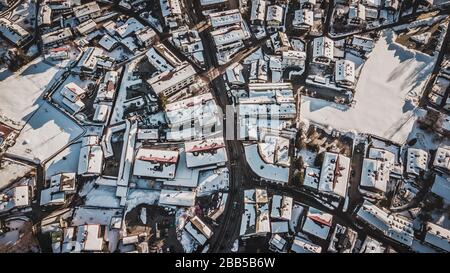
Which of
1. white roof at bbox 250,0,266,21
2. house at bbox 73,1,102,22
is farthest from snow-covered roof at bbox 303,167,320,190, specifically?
house at bbox 73,1,102,22

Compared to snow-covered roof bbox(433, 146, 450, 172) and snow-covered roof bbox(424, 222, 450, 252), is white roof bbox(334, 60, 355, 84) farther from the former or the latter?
snow-covered roof bbox(424, 222, 450, 252)

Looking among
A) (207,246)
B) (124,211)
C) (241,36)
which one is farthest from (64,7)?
(207,246)

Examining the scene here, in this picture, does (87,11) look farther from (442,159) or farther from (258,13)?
(442,159)

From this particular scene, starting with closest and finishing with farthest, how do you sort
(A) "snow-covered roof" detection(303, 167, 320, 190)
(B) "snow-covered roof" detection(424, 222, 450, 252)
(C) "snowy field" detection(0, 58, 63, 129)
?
(B) "snow-covered roof" detection(424, 222, 450, 252) < (A) "snow-covered roof" detection(303, 167, 320, 190) < (C) "snowy field" detection(0, 58, 63, 129)

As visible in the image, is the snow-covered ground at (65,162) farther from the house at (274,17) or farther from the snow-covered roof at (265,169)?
the house at (274,17)

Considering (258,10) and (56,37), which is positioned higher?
(258,10)

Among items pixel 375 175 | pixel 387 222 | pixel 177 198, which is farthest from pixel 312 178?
pixel 177 198

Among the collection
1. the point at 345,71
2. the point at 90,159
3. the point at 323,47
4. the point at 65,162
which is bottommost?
the point at 65,162
